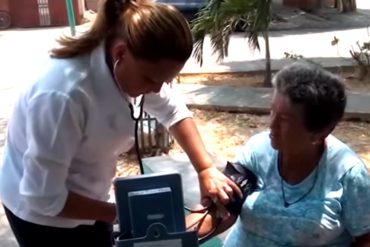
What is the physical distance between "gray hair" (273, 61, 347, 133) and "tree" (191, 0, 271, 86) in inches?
211

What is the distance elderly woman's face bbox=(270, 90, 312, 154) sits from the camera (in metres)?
2.25

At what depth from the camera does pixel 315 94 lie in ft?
7.26

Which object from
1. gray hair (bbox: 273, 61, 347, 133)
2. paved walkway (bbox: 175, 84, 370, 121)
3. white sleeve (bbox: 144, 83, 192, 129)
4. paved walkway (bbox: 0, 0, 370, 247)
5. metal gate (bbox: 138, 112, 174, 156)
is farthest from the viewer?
paved walkway (bbox: 0, 0, 370, 247)

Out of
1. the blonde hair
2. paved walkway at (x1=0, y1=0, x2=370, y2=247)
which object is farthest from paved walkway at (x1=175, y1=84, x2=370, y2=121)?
the blonde hair

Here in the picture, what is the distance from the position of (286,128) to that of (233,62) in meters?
7.72

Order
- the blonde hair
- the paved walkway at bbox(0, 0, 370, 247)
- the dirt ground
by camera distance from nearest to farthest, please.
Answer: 1. the blonde hair
2. the paved walkway at bbox(0, 0, 370, 247)
3. the dirt ground

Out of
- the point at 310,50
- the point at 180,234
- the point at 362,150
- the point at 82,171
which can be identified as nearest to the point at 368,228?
the point at 180,234

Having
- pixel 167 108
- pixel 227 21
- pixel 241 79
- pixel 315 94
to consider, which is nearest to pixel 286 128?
pixel 315 94

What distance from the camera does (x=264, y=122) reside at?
6.58m

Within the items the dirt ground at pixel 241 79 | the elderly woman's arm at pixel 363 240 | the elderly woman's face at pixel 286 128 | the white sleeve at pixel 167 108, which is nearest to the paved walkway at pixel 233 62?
the dirt ground at pixel 241 79

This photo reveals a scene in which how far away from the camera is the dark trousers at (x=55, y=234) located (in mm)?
2315

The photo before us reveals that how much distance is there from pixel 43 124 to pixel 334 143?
95 centimetres

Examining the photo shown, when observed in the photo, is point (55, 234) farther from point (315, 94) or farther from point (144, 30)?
point (315, 94)

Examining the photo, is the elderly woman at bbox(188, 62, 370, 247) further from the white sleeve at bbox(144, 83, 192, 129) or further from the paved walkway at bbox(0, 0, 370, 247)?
the paved walkway at bbox(0, 0, 370, 247)
